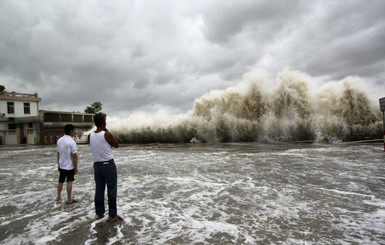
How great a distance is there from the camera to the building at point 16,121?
3038 centimetres

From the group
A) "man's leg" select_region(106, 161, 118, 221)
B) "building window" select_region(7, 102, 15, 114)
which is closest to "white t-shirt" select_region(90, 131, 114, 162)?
"man's leg" select_region(106, 161, 118, 221)

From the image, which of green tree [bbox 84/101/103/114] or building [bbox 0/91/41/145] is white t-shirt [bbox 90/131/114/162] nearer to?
building [bbox 0/91/41/145]

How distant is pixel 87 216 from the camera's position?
3.54 m

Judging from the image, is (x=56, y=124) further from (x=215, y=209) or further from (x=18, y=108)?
(x=215, y=209)

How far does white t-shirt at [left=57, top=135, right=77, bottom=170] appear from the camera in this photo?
4246 millimetres

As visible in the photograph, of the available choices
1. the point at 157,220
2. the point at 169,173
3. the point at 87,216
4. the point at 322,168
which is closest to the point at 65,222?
the point at 87,216

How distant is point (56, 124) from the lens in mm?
31016

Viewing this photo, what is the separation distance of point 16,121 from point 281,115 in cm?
3322

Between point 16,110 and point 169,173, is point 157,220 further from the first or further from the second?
point 16,110

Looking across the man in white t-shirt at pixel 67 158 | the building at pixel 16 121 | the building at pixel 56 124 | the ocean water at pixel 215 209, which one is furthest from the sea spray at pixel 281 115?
the building at pixel 16 121

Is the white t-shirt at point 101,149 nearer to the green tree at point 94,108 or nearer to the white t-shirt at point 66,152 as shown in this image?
the white t-shirt at point 66,152

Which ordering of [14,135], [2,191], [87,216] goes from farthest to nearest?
1. [14,135]
2. [2,191]
3. [87,216]

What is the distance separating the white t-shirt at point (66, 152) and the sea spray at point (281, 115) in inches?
542

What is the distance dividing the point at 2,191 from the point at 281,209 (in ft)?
18.6
